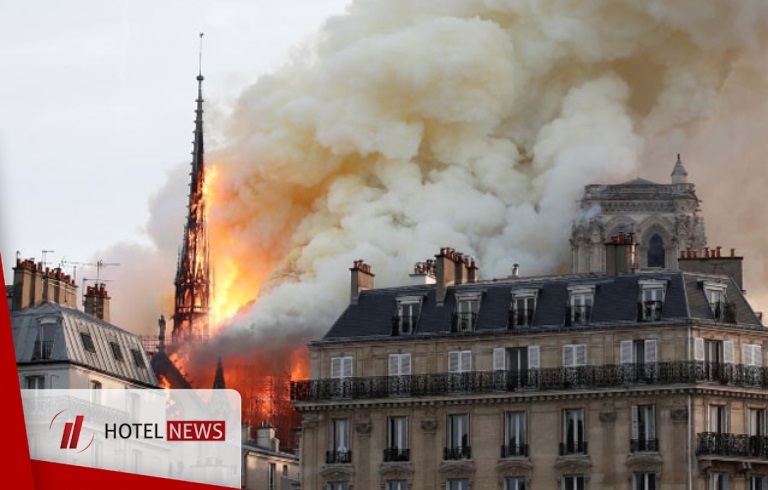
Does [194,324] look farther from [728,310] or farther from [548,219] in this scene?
[728,310]

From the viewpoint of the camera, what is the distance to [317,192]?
111 m

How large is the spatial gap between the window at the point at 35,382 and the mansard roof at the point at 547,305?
451 inches

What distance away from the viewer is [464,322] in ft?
200

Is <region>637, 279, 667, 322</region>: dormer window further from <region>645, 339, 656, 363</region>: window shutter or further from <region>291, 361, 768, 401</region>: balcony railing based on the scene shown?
<region>291, 361, 768, 401</region>: balcony railing

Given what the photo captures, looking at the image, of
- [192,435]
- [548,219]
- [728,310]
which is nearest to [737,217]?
[548,219]

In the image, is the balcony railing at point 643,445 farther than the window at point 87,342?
No

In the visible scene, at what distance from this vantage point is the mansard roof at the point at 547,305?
58.4 meters

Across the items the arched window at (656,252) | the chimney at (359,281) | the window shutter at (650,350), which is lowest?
the window shutter at (650,350)

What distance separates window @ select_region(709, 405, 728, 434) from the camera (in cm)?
5622

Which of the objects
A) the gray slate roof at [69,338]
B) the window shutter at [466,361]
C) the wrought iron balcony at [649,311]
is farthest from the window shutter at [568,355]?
the gray slate roof at [69,338]

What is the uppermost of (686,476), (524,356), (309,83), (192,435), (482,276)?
(309,83)

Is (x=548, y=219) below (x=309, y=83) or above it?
below

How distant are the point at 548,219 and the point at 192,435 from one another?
88.9 meters

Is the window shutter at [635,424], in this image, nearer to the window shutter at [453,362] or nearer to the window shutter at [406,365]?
the window shutter at [453,362]
